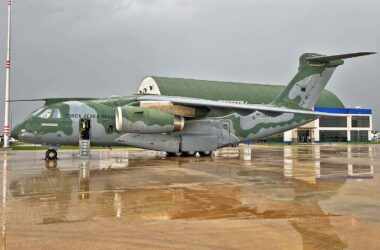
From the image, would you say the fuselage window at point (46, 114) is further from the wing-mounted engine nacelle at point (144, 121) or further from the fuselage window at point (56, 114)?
the wing-mounted engine nacelle at point (144, 121)

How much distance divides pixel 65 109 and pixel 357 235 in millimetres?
15696

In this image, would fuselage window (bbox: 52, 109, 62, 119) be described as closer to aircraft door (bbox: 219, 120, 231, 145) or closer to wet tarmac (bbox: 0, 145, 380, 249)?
wet tarmac (bbox: 0, 145, 380, 249)

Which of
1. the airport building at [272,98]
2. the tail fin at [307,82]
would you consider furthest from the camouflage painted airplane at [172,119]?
the airport building at [272,98]

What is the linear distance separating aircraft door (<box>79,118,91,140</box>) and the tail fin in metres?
11.2

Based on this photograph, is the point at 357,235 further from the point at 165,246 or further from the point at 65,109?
the point at 65,109

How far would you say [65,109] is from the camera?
17.9m

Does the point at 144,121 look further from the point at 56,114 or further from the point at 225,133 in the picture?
the point at 225,133

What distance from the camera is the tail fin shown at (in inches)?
846

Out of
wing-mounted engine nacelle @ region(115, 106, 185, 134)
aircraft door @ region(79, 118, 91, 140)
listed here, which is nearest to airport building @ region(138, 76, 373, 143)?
wing-mounted engine nacelle @ region(115, 106, 185, 134)

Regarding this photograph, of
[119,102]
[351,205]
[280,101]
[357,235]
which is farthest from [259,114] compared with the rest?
[357,235]

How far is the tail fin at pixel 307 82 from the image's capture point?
21.5 m

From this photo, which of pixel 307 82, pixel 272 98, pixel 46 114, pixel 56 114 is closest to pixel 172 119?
pixel 56 114

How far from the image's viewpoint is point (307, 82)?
22.0m

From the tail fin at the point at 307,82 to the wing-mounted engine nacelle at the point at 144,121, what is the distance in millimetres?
7346
